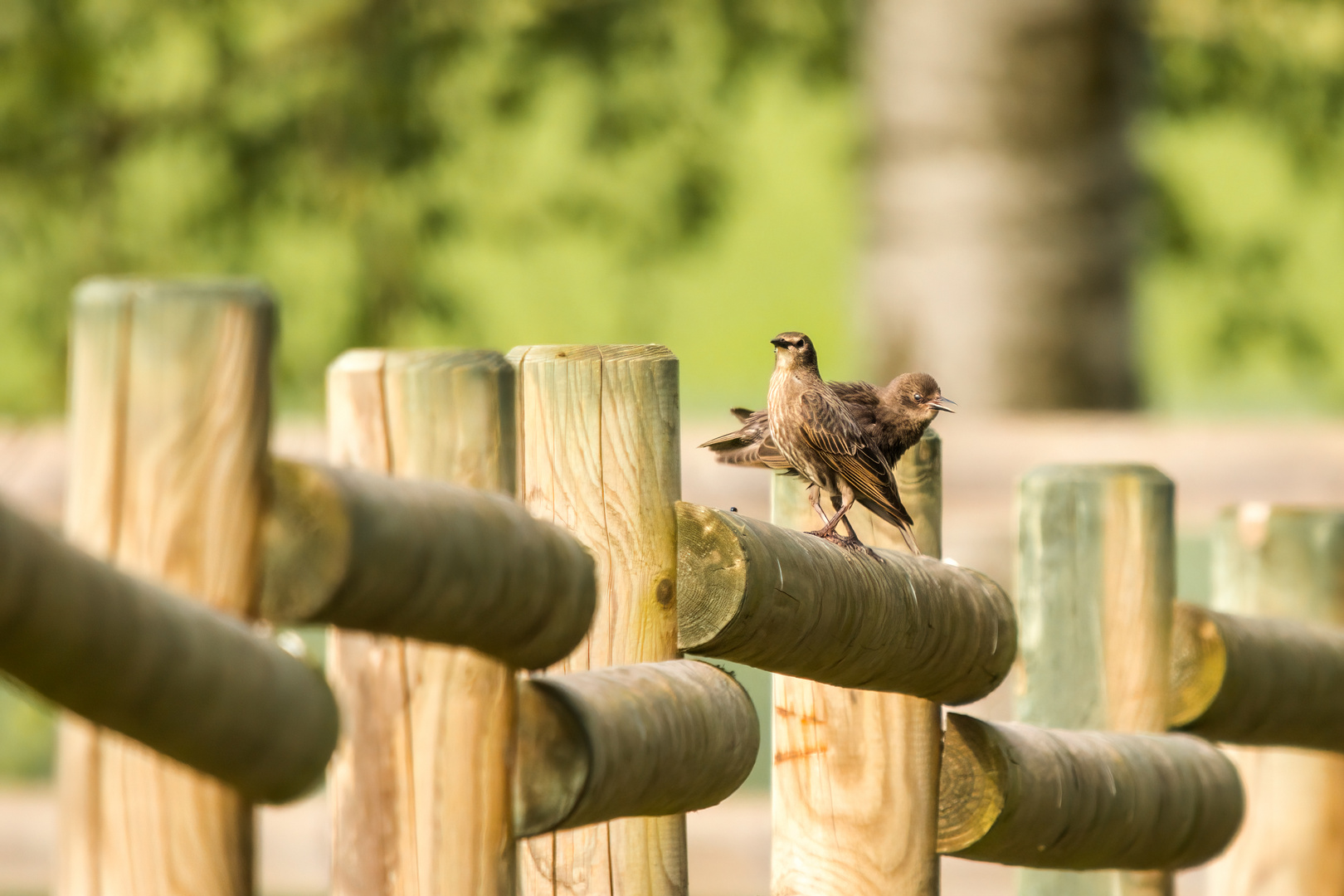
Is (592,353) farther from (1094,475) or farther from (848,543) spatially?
(1094,475)

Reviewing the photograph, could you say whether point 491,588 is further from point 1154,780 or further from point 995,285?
point 995,285

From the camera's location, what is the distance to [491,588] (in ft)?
4.77

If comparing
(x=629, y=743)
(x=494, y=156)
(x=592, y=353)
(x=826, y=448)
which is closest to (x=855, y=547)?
(x=826, y=448)

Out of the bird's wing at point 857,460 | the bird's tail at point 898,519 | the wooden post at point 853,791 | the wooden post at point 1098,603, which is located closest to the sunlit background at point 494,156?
the wooden post at point 1098,603

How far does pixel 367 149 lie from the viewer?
21.9 ft

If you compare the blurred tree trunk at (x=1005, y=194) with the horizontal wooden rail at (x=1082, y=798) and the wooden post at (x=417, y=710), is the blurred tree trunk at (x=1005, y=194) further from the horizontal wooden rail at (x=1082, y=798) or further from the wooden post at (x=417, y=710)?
the wooden post at (x=417, y=710)

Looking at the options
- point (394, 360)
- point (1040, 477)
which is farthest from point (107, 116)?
point (394, 360)

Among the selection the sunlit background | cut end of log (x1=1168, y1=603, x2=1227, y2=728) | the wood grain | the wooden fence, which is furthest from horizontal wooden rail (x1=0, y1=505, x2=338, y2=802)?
the sunlit background

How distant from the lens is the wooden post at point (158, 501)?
126 cm

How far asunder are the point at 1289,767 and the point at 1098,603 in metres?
0.77

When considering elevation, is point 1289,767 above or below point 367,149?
below

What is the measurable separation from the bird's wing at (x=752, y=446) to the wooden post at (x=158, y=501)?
1.43m

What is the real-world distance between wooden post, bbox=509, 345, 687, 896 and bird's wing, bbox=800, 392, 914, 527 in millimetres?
516

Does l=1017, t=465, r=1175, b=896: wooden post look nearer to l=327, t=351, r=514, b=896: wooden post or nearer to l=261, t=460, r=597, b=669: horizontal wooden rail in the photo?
l=261, t=460, r=597, b=669: horizontal wooden rail
